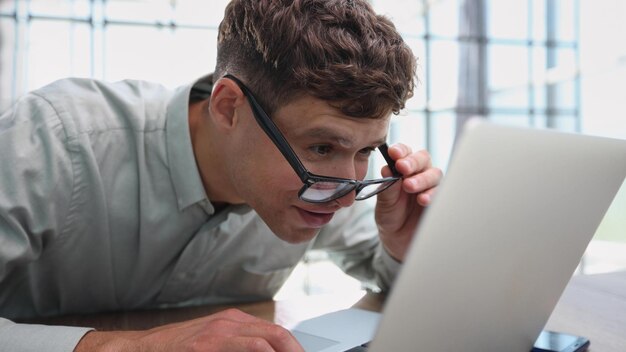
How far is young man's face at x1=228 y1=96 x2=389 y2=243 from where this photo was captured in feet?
3.13

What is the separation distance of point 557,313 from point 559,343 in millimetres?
226

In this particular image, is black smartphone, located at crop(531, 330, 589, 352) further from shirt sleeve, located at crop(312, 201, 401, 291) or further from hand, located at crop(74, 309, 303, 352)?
shirt sleeve, located at crop(312, 201, 401, 291)

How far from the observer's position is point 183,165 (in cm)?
119

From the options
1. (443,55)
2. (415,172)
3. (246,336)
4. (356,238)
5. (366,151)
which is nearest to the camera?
(246,336)

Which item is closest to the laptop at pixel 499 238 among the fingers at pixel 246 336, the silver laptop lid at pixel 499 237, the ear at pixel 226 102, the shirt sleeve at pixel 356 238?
the silver laptop lid at pixel 499 237

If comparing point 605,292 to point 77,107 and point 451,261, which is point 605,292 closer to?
point 451,261

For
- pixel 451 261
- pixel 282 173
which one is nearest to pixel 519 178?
pixel 451 261

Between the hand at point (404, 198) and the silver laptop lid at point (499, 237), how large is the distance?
472 millimetres

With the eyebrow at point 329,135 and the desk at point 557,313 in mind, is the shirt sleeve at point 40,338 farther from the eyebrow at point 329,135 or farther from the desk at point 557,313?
the eyebrow at point 329,135

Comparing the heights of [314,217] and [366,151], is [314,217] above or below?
below

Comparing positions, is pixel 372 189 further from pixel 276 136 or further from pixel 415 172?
pixel 276 136

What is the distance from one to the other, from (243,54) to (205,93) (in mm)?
304


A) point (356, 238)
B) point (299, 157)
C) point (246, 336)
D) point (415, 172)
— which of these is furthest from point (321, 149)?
point (356, 238)

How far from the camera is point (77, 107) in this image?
1128 millimetres
